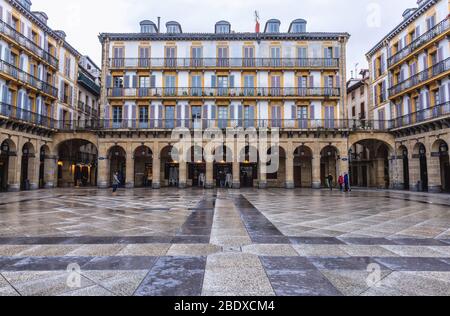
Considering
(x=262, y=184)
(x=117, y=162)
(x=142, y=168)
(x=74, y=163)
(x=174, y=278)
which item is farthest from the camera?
(x=117, y=162)

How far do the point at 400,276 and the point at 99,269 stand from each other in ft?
13.6

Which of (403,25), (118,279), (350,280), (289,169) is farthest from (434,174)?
(118,279)

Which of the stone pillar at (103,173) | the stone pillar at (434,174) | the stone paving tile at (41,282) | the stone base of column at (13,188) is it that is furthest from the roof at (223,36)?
the stone paving tile at (41,282)

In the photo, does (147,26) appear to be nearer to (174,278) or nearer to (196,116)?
(196,116)

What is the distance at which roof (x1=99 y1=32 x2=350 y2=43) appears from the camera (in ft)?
97.1

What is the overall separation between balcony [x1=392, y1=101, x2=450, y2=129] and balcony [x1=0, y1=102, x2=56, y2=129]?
32999 millimetres

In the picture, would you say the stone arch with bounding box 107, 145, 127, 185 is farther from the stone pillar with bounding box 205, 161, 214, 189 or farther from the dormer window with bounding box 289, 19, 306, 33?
the dormer window with bounding box 289, 19, 306, 33

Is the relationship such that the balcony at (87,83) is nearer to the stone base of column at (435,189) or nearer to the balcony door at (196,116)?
the balcony door at (196,116)

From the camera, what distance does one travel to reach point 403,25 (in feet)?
87.3

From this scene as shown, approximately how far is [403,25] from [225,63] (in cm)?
1698

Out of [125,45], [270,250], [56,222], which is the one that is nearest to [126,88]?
[125,45]

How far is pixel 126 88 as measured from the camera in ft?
96.7

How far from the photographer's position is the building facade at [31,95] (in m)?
22.4

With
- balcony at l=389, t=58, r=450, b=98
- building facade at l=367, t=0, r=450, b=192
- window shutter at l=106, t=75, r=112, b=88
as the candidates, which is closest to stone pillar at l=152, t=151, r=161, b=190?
window shutter at l=106, t=75, r=112, b=88
